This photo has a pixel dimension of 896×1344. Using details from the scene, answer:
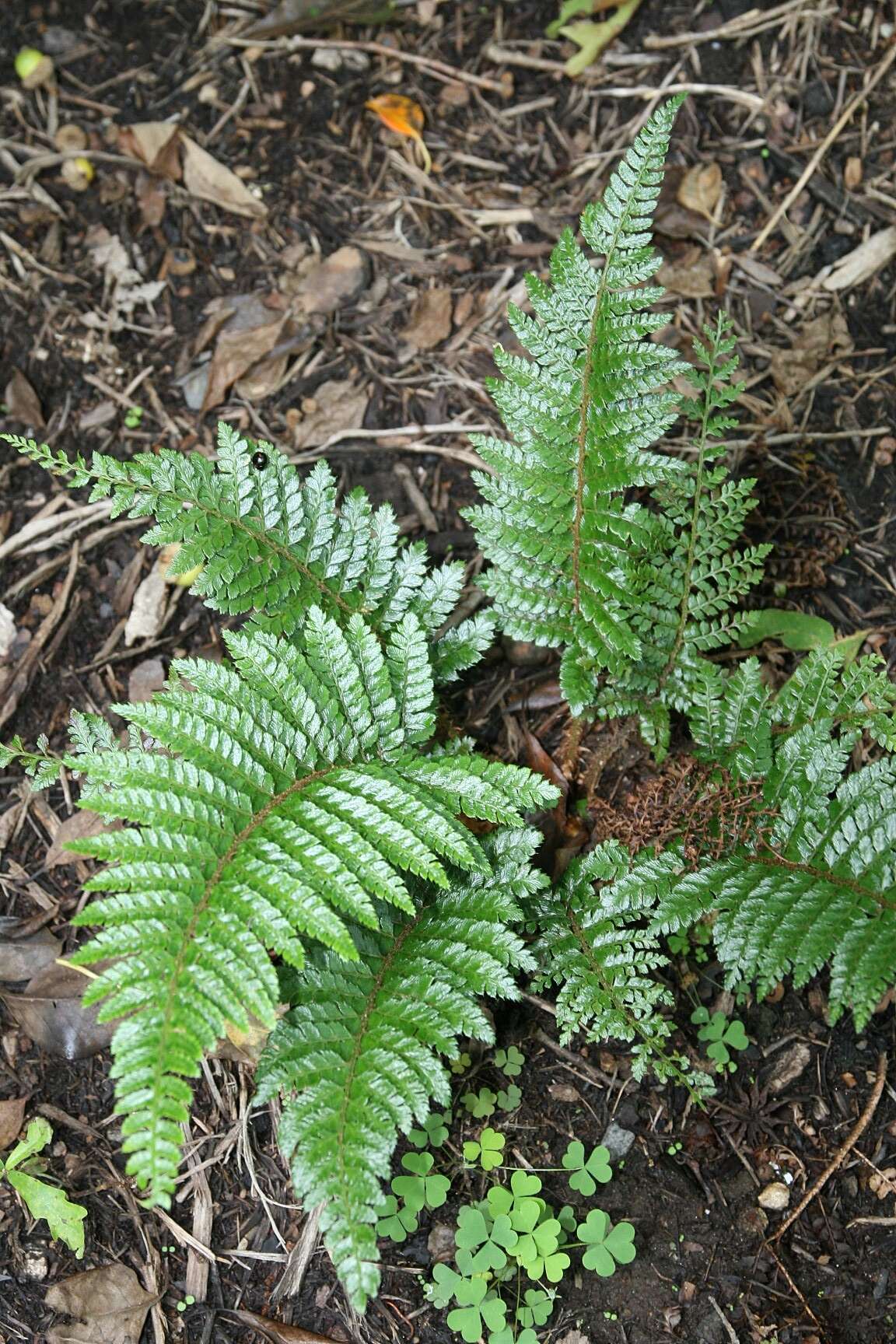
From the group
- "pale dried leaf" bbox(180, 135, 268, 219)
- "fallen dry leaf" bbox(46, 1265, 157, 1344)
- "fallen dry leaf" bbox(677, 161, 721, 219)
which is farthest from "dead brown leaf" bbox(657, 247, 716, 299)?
"fallen dry leaf" bbox(46, 1265, 157, 1344)

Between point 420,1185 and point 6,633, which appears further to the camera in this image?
point 6,633

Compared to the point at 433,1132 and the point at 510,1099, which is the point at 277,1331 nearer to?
the point at 433,1132

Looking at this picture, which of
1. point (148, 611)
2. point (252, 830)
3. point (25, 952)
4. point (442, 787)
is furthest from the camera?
point (148, 611)

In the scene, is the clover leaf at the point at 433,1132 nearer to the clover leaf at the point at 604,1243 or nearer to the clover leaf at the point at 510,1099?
the clover leaf at the point at 510,1099

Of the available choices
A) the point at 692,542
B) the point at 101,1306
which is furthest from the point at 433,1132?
the point at 692,542

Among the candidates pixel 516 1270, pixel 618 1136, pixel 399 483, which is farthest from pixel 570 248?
pixel 516 1270

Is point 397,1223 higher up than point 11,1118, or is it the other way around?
point 397,1223

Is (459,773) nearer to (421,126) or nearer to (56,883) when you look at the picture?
(56,883)
